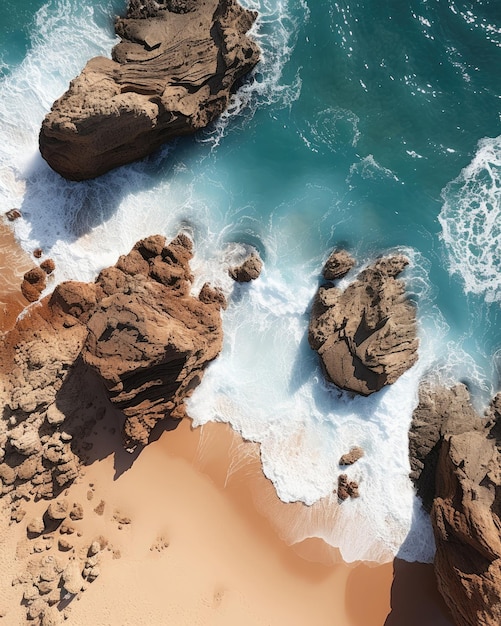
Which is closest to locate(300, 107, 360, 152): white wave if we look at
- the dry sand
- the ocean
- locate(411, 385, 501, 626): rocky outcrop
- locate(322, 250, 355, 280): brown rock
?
the ocean

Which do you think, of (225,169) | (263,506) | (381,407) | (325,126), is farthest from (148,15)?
(263,506)

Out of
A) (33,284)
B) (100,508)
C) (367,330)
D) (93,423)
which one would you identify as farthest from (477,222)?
(100,508)

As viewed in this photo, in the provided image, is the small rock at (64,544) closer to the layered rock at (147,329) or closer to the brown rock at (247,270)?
the layered rock at (147,329)

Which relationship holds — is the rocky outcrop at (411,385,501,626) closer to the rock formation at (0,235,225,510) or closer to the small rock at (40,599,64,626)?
the rock formation at (0,235,225,510)

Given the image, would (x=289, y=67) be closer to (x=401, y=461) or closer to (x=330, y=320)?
(x=330, y=320)

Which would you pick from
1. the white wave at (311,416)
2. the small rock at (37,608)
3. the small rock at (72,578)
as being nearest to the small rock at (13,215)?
the white wave at (311,416)

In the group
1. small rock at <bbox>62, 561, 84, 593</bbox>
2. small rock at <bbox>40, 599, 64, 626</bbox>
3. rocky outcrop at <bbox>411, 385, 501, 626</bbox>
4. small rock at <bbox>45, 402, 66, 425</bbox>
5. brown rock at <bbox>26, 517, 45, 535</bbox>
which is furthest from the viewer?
brown rock at <bbox>26, 517, 45, 535</bbox>

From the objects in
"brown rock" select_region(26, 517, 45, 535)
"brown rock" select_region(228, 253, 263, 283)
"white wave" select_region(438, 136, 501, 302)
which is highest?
"white wave" select_region(438, 136, 501, 302)

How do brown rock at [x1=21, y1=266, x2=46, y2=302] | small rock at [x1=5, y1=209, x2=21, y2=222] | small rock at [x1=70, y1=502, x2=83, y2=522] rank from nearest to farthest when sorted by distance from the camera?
1. small rock at [x1=70, y1=502, x2=83, y2=522]
2. brown rock at [x1=21, y1=266, x2=46, y2=302]
3. small rock at [x1=5, y1=209, x2=21, y2=222]
